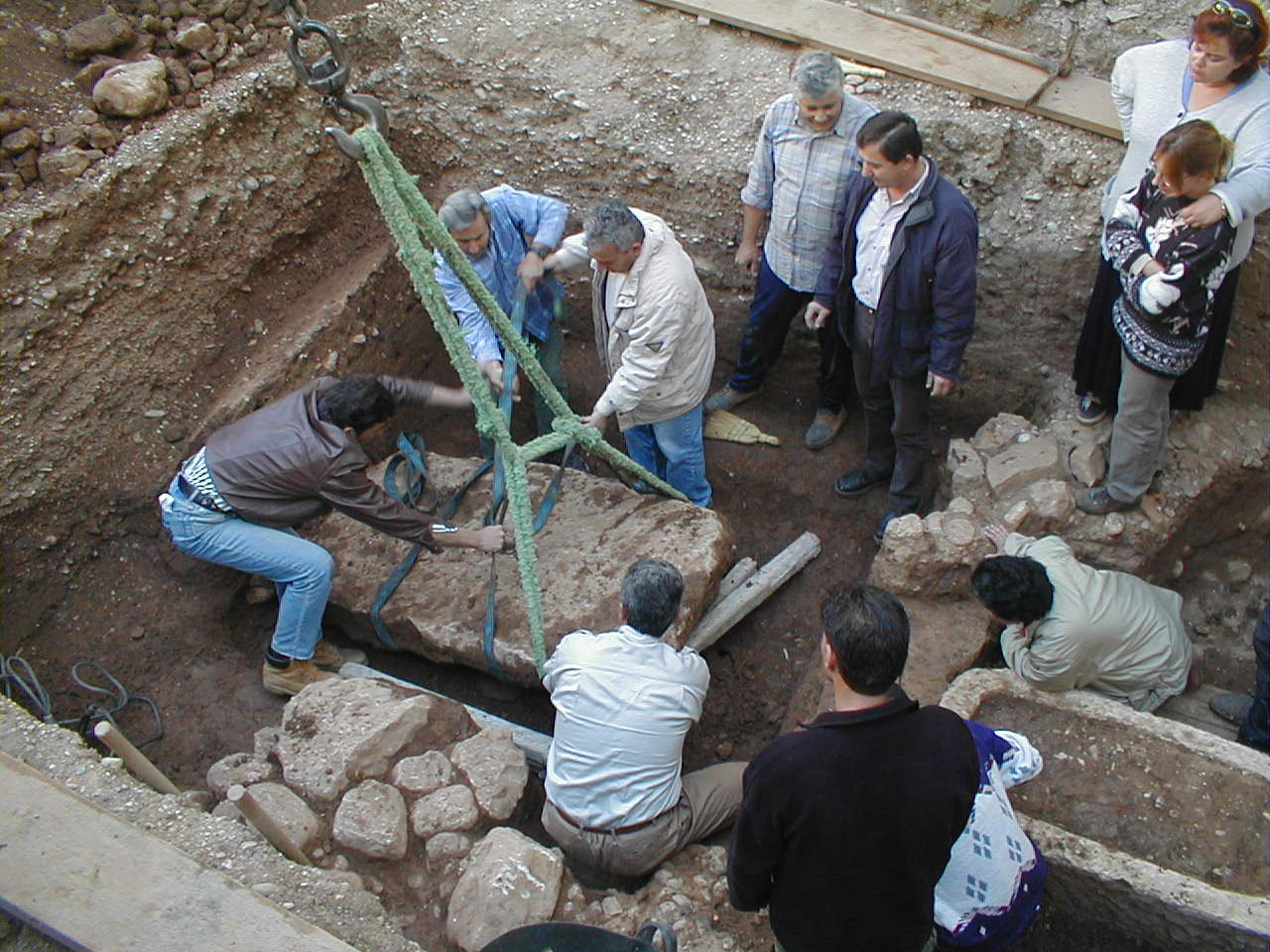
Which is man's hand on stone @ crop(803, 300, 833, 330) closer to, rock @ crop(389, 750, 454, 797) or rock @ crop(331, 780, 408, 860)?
rock @ crop(389, 750, 454, 797)

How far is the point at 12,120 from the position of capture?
4.38m

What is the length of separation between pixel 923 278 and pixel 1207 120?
1.07 metres

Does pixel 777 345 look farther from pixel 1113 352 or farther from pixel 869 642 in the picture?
pixel 869 642

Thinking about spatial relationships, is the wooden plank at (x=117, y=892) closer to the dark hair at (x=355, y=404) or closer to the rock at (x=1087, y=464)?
the dark hair at (x=355, y=404)

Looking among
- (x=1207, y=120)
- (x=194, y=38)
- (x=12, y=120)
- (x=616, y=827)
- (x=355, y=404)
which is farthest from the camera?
(x=194, y=38)

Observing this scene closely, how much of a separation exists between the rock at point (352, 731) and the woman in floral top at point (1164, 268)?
9.34ft

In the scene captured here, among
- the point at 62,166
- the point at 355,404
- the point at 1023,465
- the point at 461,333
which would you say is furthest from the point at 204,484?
the point at 1023,465

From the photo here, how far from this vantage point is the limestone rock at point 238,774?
3271 mm

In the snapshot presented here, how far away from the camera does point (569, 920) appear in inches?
115

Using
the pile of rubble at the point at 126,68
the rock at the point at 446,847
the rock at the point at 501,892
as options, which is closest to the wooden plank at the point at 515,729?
the rock at the point at 446,847

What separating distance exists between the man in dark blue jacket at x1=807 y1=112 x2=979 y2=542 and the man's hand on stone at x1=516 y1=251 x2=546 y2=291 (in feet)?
4.04

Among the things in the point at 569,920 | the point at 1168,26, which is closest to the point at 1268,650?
the point at 569,920

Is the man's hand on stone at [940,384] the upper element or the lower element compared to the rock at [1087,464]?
upper

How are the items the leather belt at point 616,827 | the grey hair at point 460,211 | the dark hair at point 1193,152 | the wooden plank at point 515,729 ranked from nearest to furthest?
1. the leather belt at point 616,827
2. the dark hair at point 1193,152
3. the wooden plank at point 515,729
4. the grey hair at point 460,211
